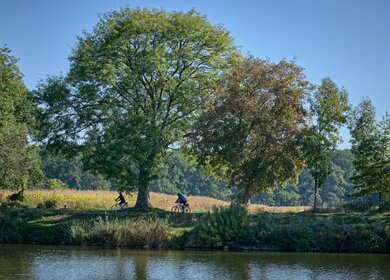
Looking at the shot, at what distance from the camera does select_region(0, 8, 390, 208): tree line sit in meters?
44.6

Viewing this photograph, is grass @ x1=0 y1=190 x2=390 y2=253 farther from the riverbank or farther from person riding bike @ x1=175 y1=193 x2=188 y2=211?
person riding bike @ x1=175 y1=193 x2=188 y2=211

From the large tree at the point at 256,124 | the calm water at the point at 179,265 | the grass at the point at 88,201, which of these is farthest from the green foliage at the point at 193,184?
the calm water at the point at 179,265

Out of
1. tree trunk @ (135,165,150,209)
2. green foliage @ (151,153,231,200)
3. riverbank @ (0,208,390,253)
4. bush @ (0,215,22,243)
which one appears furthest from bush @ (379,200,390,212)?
green foliage @ (151,153,231,200)

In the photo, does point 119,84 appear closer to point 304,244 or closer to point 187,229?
point 187,229

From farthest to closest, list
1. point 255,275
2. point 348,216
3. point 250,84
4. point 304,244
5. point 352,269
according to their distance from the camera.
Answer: point 250,84 < point 348,216 < point 304,244 < point 352,269 < point 255,275

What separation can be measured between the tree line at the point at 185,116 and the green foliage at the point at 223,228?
6.04 meters

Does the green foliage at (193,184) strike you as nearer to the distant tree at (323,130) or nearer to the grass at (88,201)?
the grass at (88,201)

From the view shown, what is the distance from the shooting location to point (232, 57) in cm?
5094

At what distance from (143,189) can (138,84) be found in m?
9.21

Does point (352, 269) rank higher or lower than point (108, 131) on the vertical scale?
lower

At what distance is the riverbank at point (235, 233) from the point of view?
125ft

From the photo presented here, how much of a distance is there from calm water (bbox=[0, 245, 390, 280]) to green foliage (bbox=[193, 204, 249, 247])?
279 centimetres

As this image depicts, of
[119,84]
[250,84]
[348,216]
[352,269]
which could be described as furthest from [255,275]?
[119,84]

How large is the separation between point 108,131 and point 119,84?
4900 mm
